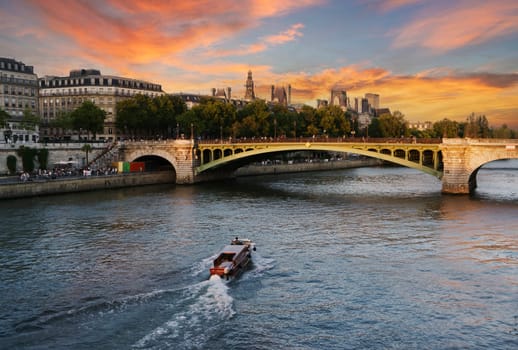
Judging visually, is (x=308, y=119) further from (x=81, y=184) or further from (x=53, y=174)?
(x=53, y=174)

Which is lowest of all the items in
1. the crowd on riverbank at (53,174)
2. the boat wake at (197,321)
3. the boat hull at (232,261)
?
the boat wake at (197,321)

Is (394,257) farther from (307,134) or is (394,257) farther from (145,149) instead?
(307,134)

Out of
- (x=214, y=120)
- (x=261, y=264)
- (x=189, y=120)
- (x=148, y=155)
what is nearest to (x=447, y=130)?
(x=214, y=120)

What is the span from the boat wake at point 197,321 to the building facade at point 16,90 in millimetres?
76512

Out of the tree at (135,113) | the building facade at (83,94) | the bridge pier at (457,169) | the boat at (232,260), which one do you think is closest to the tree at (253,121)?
the tree at (135,113)

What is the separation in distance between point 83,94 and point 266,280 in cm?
9991

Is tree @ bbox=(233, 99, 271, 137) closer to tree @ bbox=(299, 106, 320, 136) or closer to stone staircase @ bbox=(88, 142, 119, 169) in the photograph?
tree @ bbox=(299, 106, 320, 136)

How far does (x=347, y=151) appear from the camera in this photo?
61.9 metres

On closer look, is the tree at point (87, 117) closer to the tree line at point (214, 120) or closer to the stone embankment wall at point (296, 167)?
the tree line at point (214, 120)

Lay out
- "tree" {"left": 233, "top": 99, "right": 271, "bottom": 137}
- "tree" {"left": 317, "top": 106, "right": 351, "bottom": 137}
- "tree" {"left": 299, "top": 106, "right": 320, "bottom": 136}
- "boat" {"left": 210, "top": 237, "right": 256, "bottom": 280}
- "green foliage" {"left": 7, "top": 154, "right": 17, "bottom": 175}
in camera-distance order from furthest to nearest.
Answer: "tree" {"left": 299, "top": 106, "right": 320, "bottom": 136}, "tree" {"left": 317, "top": 106, "right": 351, "bottom": 137}, "tree" {"left": 233, "top": 99, "right": 271, "bottom": 137}, "green foliage" {"left": 7, "top": 154, "right": 17, "bottom": 175}, "boat" {"left": 210, "top": 237, "right": 256, "bottom": 280}

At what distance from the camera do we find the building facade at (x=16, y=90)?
304 feet

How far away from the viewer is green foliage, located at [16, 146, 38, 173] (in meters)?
68.1

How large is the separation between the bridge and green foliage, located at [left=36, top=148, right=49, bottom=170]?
456 inches

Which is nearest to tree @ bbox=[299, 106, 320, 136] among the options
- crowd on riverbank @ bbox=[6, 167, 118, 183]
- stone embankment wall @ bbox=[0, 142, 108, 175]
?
stone embankment wall @ bbox=[0, 142, 108, 175]
